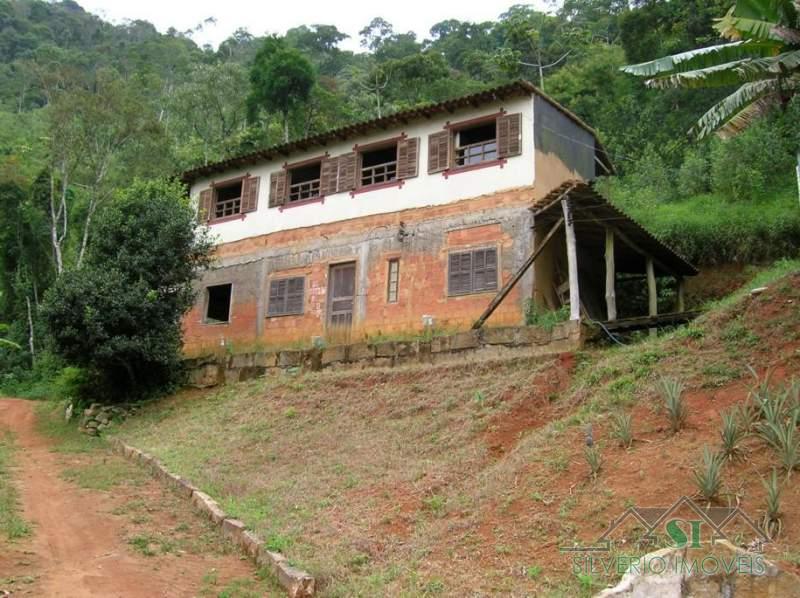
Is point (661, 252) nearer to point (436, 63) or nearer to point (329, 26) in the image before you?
point (436, 63)

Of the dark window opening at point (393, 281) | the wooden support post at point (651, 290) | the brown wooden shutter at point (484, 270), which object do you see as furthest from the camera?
the dark window opening at point (393, 281)

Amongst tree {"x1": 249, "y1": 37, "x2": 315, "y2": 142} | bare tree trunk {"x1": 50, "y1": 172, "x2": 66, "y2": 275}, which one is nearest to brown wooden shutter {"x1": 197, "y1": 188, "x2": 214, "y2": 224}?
bare tree trunk {"x1": 50, "y1": 172, "x2": 66, "y2": 275}

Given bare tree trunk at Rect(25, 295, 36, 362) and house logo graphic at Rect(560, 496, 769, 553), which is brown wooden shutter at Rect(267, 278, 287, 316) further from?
house logo graphic at Rect(560, 496, 769, 553)

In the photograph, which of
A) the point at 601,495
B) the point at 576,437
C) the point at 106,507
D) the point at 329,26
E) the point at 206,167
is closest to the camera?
the point at 601,495

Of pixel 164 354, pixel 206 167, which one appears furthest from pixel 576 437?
pixel 206 167

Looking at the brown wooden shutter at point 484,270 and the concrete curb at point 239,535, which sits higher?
the brown wooden shutter at point 484,270

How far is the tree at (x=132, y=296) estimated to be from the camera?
1683cm

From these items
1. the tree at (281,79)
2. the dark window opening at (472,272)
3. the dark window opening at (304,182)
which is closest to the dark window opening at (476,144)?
the dark window opening at (472,272)

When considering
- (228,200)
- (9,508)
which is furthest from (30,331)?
(9,508)

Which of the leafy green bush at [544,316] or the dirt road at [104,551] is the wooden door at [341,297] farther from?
the dirt road at [104,551]

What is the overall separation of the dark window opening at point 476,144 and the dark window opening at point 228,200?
7081mm

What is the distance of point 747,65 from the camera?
1103 centimetres

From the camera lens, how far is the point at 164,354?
1764cm

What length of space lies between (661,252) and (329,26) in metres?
49.4
